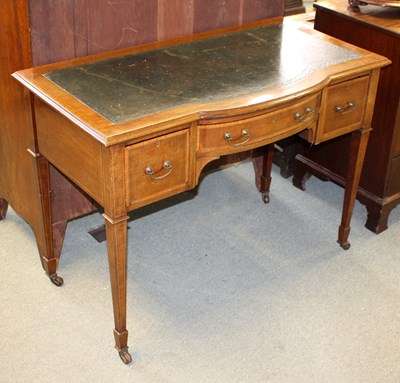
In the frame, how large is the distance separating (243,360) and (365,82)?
1.01m

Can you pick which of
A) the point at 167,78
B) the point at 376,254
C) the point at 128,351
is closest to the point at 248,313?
the point at 128,351

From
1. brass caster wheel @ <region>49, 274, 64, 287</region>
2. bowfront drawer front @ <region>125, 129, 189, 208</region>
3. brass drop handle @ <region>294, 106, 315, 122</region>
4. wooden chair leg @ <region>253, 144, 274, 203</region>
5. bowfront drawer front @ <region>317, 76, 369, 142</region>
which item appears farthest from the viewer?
wooden chair leg @ <region>253, 144, 274, 203</region>

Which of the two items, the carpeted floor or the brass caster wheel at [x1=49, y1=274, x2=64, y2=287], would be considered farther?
the brass caster wheel at [x1=49, y1=274, x2=64, y2=287]

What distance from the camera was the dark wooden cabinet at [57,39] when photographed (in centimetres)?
231

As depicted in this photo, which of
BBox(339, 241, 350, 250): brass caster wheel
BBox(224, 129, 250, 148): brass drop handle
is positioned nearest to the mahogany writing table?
BBox(224, 129, 250, 148): brass drop handle

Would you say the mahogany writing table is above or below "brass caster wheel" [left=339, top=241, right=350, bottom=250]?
above

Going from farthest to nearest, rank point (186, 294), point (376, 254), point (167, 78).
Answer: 1. point (376, 254)
2. point (186, 294)
3. point (167, 78)

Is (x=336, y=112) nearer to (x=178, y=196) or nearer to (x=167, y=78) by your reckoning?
(x=167, y=78)

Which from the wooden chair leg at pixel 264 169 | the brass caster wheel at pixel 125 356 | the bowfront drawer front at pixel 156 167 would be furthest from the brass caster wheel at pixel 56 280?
the wooden chair leg at pixel 264 169

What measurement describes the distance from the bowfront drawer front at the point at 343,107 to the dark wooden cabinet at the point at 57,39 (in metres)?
0.56

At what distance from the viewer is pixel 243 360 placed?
2.39 metres

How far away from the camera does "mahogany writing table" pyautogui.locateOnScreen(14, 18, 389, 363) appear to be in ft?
6.68

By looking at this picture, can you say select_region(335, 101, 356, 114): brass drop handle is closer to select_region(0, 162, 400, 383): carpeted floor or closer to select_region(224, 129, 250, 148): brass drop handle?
select_region(224, 129, 250, 148): brass drop handle

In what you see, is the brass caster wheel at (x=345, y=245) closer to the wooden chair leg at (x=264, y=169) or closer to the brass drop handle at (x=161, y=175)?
the wooden chair leg at (x=264, y=169)
